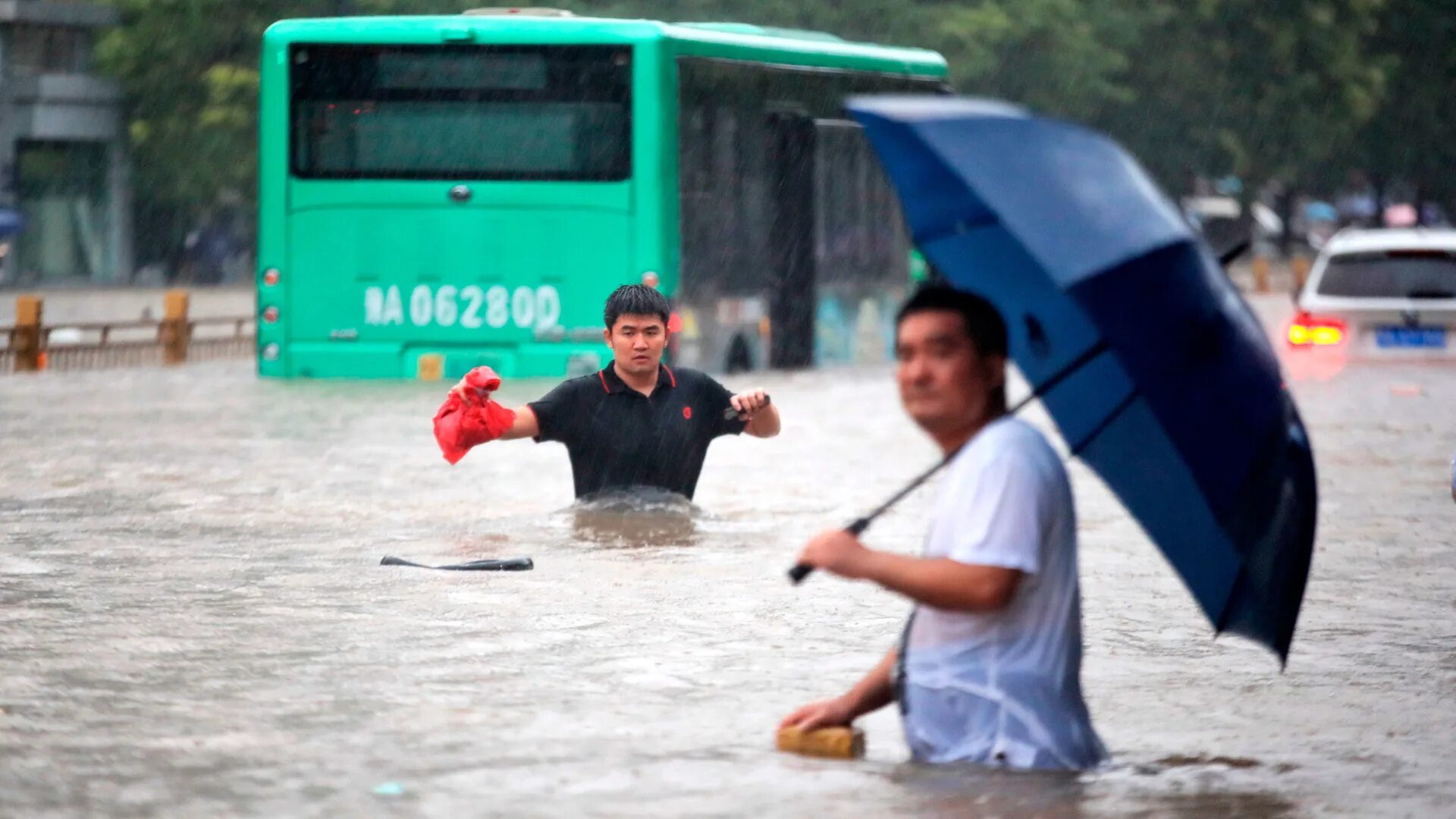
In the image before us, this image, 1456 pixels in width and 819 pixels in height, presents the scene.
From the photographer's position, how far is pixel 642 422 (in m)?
10.6

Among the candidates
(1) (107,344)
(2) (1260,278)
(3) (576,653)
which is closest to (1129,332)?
(3) (576,653)

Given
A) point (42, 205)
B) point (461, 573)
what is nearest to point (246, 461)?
point (461, 573)

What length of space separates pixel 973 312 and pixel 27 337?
67.9 ft

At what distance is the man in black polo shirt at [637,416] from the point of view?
404 inches

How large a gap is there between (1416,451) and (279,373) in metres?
9.87

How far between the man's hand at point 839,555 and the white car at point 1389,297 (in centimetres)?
1660

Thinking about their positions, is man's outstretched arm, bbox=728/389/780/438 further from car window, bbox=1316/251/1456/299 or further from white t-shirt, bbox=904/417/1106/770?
car window, bbox=1316/251/1456/299

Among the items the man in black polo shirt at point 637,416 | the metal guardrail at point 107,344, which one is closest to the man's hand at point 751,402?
the man in black polo shirt at point 637,416

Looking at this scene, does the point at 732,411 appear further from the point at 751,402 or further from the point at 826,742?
the point at 826,742

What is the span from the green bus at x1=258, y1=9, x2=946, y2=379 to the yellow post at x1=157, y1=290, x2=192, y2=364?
536 centimetres

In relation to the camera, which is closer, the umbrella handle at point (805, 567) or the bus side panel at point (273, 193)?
the umbrella handle at point (805, 567)

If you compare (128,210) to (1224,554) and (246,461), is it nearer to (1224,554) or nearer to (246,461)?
(246,461)

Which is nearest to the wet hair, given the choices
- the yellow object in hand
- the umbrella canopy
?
the umbrella canopy

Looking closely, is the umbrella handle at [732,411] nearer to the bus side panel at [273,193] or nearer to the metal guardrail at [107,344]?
the bus side panel at [273,193]
